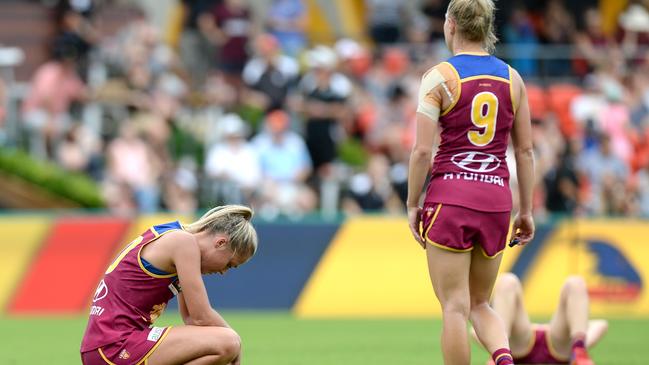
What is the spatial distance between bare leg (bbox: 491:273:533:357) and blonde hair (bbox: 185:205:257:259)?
2.18 metres

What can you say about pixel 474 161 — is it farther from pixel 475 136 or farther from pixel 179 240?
pixel 179 240

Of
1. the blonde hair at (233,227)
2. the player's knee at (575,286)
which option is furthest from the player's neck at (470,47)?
the player's knee at (575,286)

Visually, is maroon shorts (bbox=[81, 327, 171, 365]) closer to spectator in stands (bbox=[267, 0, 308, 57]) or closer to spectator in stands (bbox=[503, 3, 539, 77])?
spectator in stands (bbox=[267, 0, 308, 57])

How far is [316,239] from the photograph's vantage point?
14.9 meters

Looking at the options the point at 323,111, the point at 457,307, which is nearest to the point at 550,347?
the point at 457,307

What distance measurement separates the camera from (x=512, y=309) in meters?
8.52

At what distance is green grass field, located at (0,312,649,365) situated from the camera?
9945 mm

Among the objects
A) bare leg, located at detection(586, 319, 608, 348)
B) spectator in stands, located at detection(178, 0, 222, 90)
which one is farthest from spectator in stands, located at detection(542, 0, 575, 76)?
bare leg, located at detection(586, 319, 608, 348)

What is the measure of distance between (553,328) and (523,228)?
154 centimetres

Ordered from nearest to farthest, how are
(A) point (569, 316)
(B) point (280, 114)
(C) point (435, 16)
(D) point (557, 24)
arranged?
1. (A) point (569, 316)
2. (B) point (280, 114)
3. (C) point (435, 16)
4. (D) point (557, 24)

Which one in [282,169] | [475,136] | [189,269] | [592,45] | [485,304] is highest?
[475,136]

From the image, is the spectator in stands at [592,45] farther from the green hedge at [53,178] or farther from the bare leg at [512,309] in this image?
the bare leg at [512,309]

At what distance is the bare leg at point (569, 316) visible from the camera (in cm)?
857

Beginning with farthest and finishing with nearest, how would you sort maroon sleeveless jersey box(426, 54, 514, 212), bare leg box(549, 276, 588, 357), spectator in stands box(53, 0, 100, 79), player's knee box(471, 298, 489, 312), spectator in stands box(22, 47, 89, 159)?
spectator in stands box(53, 0, 100, 79) < spectator in stands box(22, 47, 89, 159) < bare leg box(549, 276, 588, 357) < player's knee box(471, 298, 489, 312) < maroon sleeveless jersey box(426, 54, 514, 212)
